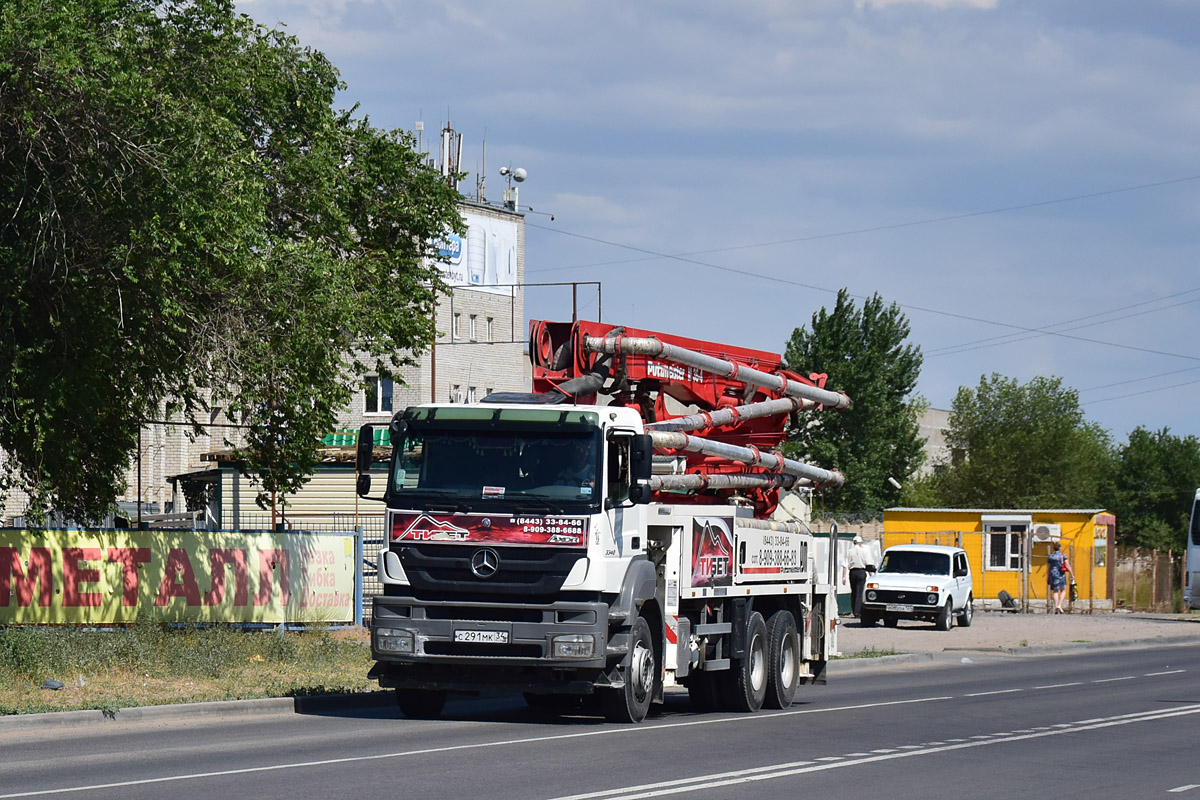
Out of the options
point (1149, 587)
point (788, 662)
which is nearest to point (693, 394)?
point (788, 662)

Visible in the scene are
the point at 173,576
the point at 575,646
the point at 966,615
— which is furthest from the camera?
the point at 966,615

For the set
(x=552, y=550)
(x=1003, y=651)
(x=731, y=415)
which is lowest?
(x=1003, y=651)

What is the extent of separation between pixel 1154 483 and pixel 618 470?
267 feet

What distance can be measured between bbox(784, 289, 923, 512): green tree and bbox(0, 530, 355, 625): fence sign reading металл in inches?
1978

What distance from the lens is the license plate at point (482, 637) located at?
45.7ft

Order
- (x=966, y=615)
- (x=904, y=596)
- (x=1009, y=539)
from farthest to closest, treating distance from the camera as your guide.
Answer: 1. (x=1009, y=539)
2. (x=966, y=615)
3. (x=904, y=596)

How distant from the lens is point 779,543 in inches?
687

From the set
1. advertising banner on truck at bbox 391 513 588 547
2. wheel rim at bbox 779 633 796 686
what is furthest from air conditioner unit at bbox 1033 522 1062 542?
advertising banner on truck at bbox 391 513 588 547

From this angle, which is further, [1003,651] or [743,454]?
[1003,651]

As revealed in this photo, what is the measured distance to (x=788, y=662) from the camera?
17.6 meters

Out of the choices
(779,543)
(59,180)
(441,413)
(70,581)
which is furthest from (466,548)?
(70,581)

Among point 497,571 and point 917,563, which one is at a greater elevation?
point 497,571

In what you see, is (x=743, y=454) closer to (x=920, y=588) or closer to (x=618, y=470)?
(x=618, y=470)

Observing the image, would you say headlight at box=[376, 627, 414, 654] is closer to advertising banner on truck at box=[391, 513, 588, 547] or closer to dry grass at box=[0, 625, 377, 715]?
advertising banner on truck at box=[391, 513, 588, 547]
